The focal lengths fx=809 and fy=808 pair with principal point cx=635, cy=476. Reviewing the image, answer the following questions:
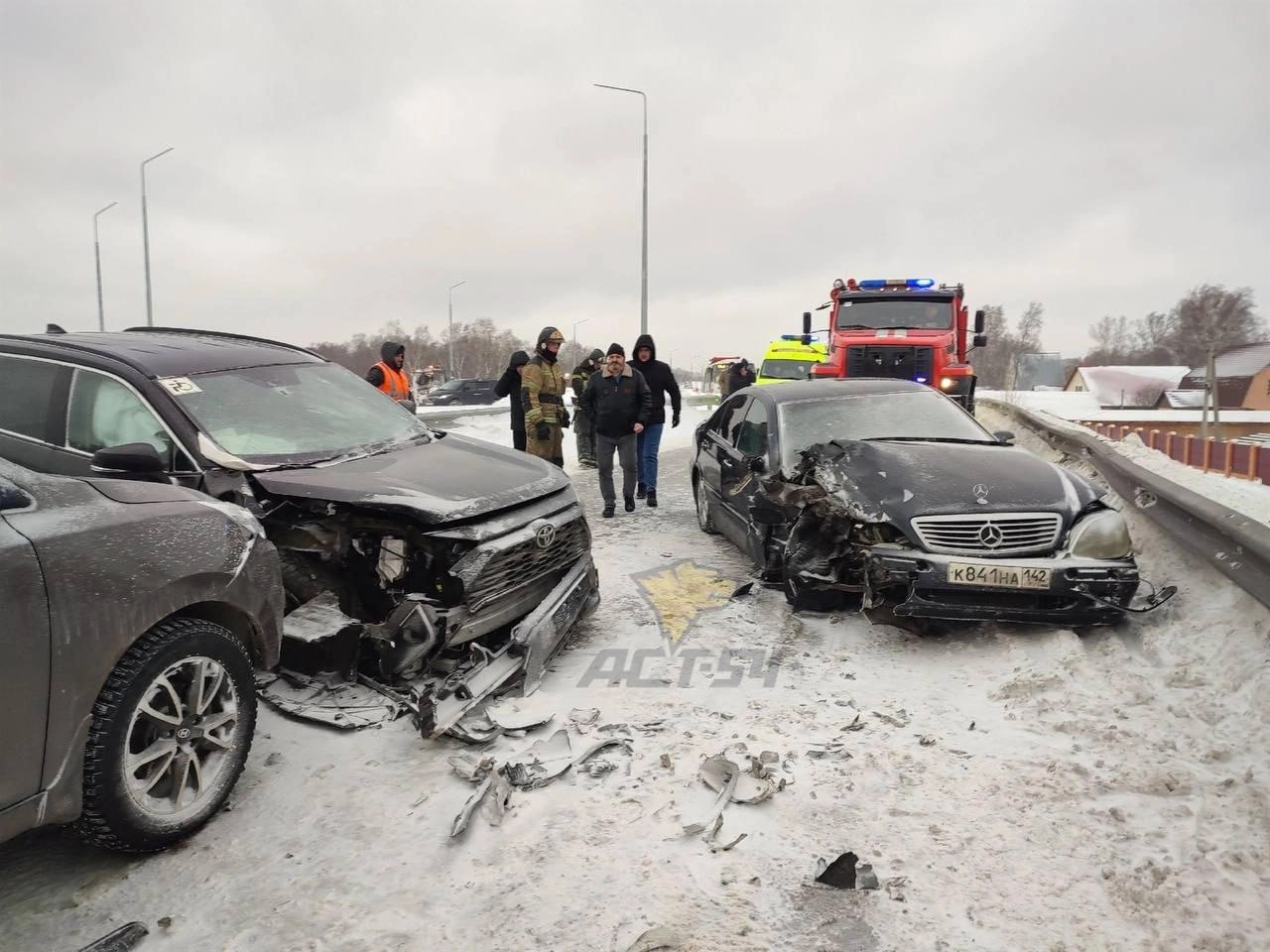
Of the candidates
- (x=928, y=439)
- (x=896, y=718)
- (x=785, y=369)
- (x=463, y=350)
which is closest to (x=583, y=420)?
(x=928, y=439)

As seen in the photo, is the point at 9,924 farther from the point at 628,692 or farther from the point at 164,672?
the point at 628,692

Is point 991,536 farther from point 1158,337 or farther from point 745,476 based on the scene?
point 1158,337

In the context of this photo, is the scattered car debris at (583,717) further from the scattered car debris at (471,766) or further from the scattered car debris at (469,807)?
the scattered car debris at (469,807)

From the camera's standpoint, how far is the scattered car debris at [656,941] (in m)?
2.13

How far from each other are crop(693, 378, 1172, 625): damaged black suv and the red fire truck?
7.53 m

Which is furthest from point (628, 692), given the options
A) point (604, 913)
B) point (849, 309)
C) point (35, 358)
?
point (849, 309)

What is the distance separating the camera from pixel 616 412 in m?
8.02

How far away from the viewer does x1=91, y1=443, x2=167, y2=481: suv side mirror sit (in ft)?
9.81

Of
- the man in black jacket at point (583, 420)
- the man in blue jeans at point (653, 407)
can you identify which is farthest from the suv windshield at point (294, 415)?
the man in black jacket at point (583, 420)

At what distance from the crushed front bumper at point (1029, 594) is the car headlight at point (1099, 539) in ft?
0.19

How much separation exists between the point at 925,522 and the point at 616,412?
4.13 metres

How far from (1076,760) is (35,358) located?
16.6 feet

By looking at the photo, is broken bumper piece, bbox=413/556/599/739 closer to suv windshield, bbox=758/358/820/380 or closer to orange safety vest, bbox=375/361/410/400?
orange safety vest, bbox=375/361/410/400

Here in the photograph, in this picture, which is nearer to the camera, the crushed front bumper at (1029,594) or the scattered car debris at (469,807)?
the scattered car debris at (469,807)
